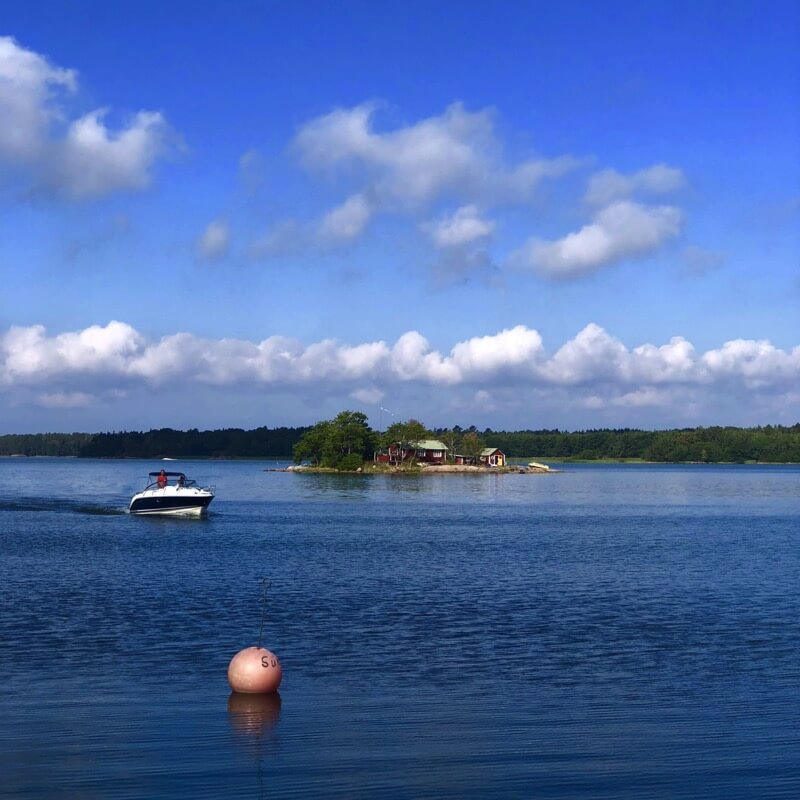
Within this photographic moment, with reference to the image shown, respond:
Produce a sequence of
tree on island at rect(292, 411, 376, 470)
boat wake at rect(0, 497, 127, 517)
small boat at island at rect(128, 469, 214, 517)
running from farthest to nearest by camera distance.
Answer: tree on island at rect(292, 411, 376, 470) < boat wake at rect(0, 497, 127, 517) < small boat at island at rect(128, 469, 214, 517)

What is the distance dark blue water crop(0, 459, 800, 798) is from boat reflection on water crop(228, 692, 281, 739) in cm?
6

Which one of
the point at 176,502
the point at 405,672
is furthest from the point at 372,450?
the point at 405,672

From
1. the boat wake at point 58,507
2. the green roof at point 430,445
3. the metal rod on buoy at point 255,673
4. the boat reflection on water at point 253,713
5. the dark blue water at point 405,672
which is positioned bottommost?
the boat wake at point 58,507

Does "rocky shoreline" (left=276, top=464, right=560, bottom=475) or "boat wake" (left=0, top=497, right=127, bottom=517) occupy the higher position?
"rocky shoreline" (left=276, top=464, right=560, bottom=475)

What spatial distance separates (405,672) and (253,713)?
179 inches

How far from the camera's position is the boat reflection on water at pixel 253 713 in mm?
17234

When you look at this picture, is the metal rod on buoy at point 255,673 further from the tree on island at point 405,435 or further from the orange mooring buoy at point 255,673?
the tree on island at point 405,435

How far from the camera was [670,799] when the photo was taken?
46.5ft

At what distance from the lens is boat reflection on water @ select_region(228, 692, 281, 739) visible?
56.5ft

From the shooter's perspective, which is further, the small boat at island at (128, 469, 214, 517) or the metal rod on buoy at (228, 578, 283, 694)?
the small boat at island at (128, 469, 214, 517)

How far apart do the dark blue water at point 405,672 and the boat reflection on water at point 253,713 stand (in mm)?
63

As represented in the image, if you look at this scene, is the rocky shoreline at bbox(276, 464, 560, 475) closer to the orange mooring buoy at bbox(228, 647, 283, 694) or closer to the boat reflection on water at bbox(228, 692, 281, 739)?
the orange mooring buoy at bbox(228, 647, 283, 694)

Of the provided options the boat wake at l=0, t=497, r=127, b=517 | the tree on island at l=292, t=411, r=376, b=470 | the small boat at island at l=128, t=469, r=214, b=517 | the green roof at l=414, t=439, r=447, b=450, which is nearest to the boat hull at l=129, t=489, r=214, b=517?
the small boat at island at l=128, t=469, r=214, b=517

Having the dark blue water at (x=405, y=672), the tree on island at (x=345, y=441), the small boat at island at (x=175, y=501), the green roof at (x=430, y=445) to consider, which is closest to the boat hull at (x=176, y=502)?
the small boat at island at (x=175, y=501)
